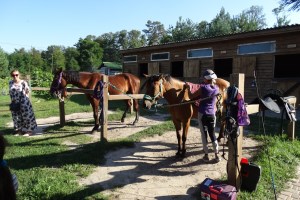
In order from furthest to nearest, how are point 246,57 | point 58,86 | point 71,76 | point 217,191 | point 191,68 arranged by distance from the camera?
point 191,68
point 246,57
point 71,76
point 58,86
point 217,191

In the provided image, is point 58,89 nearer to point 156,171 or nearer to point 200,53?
point 156,171

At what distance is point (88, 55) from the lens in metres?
71.1

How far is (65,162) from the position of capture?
5043 mm

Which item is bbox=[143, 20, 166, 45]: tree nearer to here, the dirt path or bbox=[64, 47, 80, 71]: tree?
bbox=[64, 47, 80, 71]: tree

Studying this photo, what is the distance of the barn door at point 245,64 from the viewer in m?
12.4

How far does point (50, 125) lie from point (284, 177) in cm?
712

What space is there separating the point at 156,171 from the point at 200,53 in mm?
11559

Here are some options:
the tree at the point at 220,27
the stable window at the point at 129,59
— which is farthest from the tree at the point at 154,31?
the stable window at the point at 129,59

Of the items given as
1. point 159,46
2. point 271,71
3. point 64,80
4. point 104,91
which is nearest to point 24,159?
point 104,91


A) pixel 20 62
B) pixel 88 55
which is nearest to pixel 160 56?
pixel 88 55

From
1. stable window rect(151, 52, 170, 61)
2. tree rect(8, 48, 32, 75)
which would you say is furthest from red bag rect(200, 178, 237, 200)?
tree rect(8, 48, 32, 75)

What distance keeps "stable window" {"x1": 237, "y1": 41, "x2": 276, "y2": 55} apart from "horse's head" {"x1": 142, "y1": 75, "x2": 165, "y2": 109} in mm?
8967

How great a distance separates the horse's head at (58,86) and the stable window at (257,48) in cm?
902

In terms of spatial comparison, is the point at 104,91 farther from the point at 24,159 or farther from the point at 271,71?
the point at 271,71
